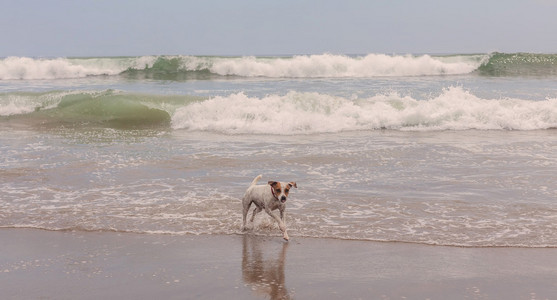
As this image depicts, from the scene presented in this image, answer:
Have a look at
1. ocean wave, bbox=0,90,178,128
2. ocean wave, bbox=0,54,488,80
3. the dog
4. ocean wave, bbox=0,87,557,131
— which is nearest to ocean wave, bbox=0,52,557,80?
ocean wave, bbox=0,54,488,80

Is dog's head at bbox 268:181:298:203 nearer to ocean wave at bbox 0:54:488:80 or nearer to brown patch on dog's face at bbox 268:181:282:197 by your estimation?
brown patch on dog's face at bbox 268:181:282:197

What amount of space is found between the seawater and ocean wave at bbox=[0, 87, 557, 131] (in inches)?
2.3

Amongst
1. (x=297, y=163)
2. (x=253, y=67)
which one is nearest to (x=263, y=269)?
(x=297, y=163)

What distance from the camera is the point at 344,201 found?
8.33m

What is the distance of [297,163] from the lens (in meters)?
11.0

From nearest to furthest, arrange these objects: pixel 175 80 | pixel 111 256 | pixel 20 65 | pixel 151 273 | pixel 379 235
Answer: pixel 151 273, pixel 111 256, pixel 379 235, pixel 175 80, pixel 20 65

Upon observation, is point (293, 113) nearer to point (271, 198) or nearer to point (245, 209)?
point (245, 209)

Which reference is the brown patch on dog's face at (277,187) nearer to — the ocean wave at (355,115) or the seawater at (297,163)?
the seawater at (297,163)

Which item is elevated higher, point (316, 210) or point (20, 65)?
point (20, 65)

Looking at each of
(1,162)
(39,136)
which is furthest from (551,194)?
(39,136)

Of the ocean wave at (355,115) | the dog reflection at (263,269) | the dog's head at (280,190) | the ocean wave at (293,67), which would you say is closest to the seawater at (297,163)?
the ocean wave at (355,115)

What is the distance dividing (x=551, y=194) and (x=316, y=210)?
3460 millimetres

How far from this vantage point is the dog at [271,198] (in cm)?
638

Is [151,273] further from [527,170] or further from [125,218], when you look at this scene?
[527,170]
